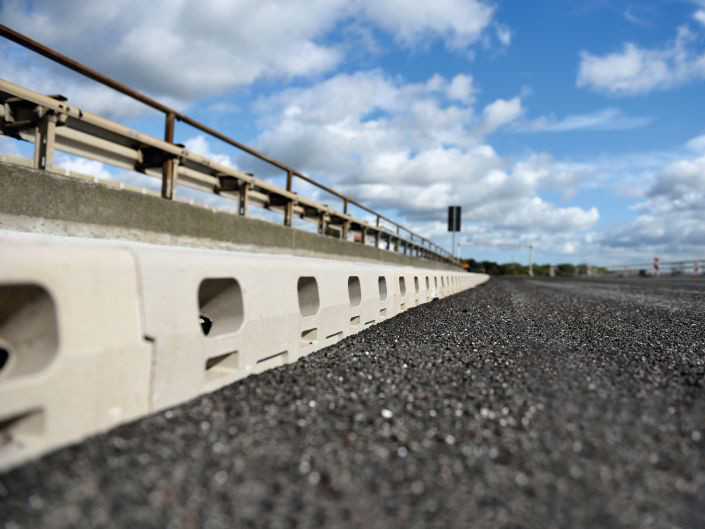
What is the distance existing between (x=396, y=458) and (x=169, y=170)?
5322mm

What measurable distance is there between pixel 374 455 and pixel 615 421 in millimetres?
1363

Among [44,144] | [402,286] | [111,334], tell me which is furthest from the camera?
[402,286]

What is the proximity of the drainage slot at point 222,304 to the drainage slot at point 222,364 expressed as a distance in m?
0.17

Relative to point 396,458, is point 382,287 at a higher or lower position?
higher

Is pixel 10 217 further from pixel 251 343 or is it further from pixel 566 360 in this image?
pixel 566 360

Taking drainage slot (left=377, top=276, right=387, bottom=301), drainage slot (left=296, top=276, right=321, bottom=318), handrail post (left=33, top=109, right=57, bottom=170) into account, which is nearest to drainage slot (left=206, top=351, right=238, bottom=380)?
drainage slot (left=296, top=276, right=321, bottom=318)

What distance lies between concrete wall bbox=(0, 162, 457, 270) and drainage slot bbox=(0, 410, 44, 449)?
2937 mm

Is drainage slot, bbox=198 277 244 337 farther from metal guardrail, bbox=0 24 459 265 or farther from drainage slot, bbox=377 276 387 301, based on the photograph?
drainage slot, bbox=377 276 387 301

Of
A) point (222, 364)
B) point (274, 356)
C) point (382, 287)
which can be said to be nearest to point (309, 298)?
point (274, 356)

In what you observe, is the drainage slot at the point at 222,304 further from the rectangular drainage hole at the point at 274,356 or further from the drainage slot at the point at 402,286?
the drainage slot at the point at 402,286

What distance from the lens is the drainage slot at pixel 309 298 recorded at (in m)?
4.92

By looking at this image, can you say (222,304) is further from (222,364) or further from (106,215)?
(106,215)

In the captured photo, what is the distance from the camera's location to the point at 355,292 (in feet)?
21.1

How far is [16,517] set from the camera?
5.82 ft
